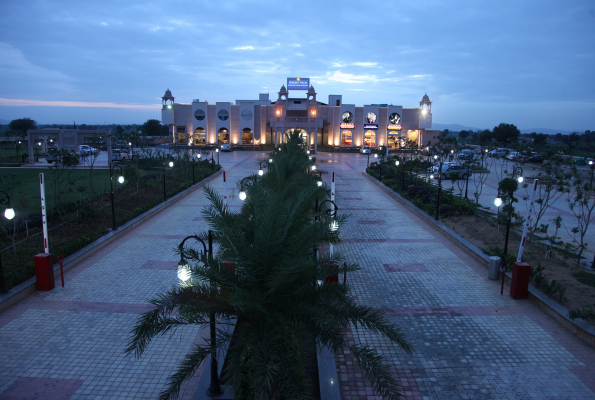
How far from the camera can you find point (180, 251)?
489 centimetres

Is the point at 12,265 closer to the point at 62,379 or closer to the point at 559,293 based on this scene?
the point at 62,379

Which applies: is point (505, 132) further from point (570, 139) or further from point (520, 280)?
point (520, 280)

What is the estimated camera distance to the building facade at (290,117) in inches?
2303

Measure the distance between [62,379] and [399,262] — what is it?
27.0 ft

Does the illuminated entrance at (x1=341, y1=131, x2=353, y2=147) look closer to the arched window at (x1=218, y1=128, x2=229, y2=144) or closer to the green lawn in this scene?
the arched window at (x1=218, y1=128, x2=229, y2=144)

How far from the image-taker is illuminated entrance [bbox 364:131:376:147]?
59.8 metres

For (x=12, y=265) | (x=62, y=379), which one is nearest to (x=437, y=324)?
(x=62, y=379)

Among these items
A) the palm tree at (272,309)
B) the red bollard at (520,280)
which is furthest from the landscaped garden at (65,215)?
the red bollard at (520,280)

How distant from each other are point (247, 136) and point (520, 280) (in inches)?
2114

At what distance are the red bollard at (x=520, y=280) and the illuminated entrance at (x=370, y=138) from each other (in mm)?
52652

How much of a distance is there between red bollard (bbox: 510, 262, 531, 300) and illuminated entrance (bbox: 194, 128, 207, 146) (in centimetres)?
5539

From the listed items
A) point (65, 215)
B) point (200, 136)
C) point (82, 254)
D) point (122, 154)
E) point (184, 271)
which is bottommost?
point (82, 254)

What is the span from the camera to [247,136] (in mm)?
59375

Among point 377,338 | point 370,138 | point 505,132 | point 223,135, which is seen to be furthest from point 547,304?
point 505,132
